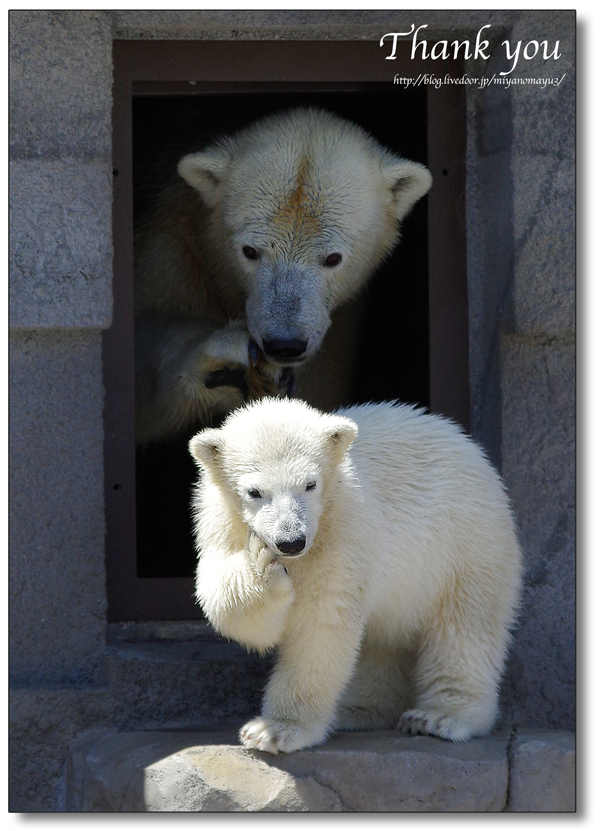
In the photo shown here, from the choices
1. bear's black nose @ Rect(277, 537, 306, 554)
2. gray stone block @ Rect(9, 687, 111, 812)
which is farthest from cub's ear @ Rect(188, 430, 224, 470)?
gray stone block @ Rect(9, 687, 111, 812)

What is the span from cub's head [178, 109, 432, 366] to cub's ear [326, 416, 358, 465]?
0.70 metres

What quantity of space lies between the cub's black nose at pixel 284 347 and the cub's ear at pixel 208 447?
66 cm

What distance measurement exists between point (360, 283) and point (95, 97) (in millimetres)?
1011

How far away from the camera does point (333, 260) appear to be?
3016mm

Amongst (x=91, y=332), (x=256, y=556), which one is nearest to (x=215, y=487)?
(x=256, y=556)

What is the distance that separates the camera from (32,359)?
2.75 metres

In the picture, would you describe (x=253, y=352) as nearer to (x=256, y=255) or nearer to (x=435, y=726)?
(x=256, y=255)

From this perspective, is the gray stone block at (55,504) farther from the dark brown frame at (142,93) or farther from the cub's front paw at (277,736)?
the cub's front paw at (277,736)

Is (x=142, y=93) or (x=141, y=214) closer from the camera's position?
(x=142, y=93)

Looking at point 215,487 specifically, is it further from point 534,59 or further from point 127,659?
point 534,59

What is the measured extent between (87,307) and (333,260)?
2.43 feet

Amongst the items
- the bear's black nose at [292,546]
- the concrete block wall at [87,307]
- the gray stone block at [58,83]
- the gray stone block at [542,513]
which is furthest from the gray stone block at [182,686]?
the gray stone block at [58,83]

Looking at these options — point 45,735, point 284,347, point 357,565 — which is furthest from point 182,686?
point 284,347

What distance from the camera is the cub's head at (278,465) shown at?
1.98 m
